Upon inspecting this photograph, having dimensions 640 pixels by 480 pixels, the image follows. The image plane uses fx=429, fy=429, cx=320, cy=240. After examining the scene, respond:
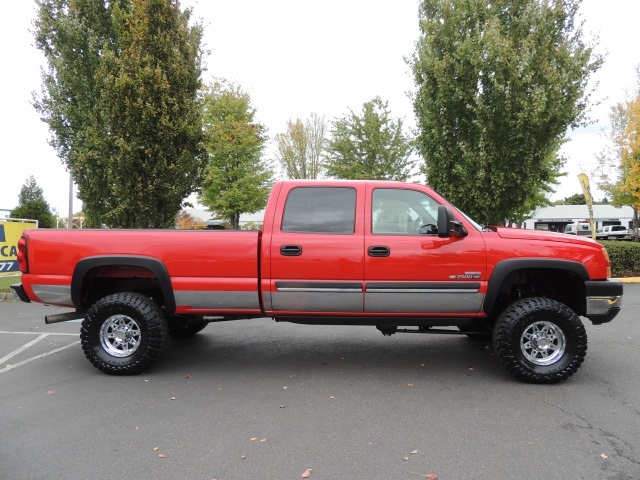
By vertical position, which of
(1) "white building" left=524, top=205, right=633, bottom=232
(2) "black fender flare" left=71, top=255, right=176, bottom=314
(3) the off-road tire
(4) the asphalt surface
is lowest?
(4) the asphalt surface

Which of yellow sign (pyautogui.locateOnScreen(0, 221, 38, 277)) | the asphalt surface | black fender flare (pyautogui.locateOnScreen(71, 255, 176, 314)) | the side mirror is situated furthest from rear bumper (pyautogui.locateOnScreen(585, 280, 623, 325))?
yellow sign (pyautogui.locateOnScreen(0, 221, 38, 277))

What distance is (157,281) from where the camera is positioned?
16.0 feet

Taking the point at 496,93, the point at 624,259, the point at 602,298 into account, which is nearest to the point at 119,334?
the point at 602,298

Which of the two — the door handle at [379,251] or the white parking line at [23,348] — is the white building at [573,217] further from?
the white parking line at [23,348]

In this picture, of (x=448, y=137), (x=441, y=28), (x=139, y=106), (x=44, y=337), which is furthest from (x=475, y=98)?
(x=44, y=337)

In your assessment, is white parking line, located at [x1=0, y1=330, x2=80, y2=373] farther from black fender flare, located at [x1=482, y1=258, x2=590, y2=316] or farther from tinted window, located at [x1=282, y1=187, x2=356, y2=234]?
black fender flare, located at [x1=482, y1=258, x2=590, y2=316]

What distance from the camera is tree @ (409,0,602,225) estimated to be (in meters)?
10.7

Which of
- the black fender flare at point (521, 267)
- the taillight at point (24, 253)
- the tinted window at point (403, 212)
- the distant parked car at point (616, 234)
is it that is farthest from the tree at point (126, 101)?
the distant parked car at point (616, 234)

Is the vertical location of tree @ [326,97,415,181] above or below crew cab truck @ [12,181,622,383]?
above

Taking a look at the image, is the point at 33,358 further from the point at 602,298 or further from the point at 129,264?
the point at 602,298

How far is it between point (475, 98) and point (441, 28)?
256cm

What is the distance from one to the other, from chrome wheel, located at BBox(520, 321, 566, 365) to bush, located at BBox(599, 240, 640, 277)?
434 inches

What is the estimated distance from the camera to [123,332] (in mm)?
4625

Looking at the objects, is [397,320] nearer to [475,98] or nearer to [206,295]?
[206,295]
